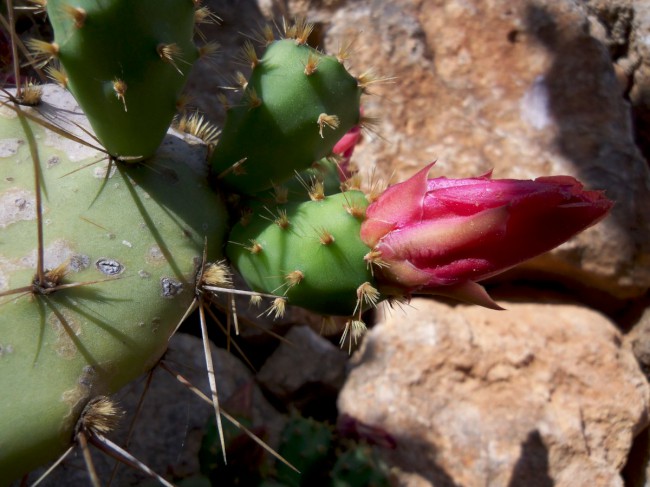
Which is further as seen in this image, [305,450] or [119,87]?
[305,450]

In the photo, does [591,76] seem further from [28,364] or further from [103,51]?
[28,364]

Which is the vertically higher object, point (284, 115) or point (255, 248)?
point (284, 115)

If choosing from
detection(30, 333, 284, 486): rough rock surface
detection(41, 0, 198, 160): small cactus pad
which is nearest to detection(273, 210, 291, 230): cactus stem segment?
detection(41, 0, 198, 160): small cactus pad

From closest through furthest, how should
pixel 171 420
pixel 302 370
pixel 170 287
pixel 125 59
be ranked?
pixel 125 59, pixel 170 287, pixel 171 420, pixel 302 370

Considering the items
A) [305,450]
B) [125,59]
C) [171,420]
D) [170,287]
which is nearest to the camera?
[125,59]

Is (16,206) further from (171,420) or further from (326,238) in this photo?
(171,420)

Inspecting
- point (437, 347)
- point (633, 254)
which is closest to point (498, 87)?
point (633, 254)

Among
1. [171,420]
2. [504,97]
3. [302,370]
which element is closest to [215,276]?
[171,420]

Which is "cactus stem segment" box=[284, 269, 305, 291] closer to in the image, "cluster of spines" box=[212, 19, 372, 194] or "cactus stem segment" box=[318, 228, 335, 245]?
"cactus stem segment" box=[318, 228, 335, 245]
